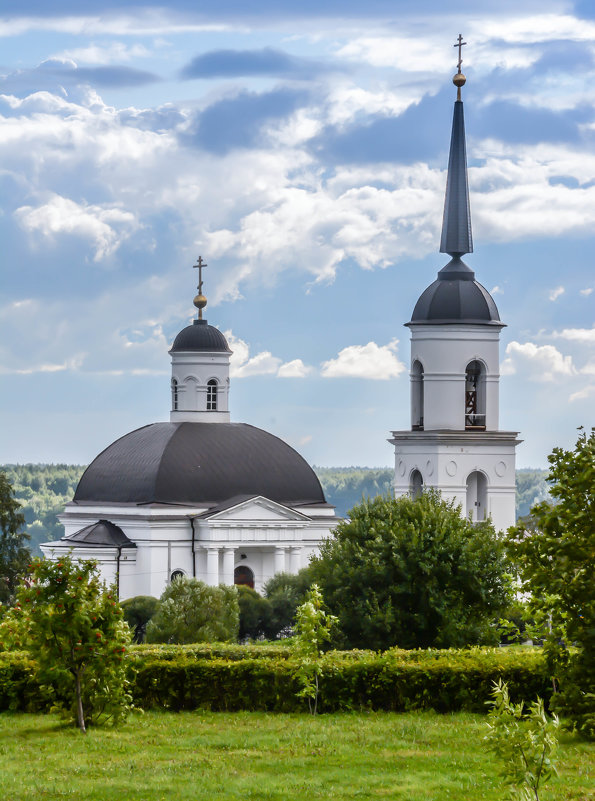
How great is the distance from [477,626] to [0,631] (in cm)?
1476

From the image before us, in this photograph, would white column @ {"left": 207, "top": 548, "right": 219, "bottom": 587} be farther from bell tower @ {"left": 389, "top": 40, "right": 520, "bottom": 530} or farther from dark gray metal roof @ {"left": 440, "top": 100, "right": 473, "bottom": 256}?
dark gray metal roof @ {"left": 440, "top": 100, "right": 473, "bottom": 256}

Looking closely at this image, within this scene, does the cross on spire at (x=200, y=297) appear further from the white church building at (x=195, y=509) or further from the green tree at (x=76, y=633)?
the green tree at (x=76, y=633)

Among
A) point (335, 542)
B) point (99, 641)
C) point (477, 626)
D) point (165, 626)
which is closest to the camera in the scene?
point (99, 641)

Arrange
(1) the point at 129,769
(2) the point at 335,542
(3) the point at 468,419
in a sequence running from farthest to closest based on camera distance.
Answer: (3) the point at 468,419, (2) the point at 335,542, (1) the point at 129,769

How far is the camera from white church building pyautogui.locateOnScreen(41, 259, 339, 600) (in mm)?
60062

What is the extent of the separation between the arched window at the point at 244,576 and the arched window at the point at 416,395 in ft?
32.4

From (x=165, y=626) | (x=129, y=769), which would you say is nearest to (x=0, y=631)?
(x=129, y=769)

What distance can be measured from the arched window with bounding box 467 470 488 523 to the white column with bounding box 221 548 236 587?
32.2ft

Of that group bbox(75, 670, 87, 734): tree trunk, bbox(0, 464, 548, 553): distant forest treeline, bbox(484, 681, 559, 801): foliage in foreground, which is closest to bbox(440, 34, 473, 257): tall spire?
bbox(75, 670, 87, 734): tree trunk

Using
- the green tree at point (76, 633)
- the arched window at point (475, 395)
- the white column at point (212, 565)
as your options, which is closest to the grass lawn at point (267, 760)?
the green tree at point (76, 633)

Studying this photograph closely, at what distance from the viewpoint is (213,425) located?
214ft

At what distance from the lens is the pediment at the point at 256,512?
198 feet

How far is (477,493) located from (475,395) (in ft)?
12.1

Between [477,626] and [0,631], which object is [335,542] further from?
[0,631]
